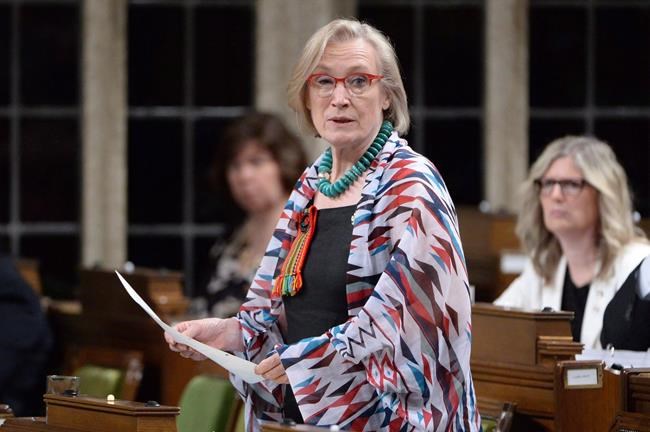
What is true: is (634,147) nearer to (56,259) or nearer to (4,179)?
(56,259)

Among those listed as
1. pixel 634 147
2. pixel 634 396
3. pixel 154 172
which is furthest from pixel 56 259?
pixel 634 396

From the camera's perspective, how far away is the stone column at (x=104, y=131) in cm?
848

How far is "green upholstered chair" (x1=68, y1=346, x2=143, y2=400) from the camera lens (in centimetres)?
640

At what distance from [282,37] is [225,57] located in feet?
1.25

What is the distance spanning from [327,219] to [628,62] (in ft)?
16.8

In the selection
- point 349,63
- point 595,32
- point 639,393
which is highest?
point 595,32

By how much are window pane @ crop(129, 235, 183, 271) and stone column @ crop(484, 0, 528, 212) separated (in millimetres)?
1770

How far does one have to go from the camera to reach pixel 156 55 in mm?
8641

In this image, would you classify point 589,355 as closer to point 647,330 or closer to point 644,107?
point 647,330

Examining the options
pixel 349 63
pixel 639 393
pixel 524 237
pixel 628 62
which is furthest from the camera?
pixel 628 62

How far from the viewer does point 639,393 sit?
405 cm

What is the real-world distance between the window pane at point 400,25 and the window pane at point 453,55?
8 centimetres

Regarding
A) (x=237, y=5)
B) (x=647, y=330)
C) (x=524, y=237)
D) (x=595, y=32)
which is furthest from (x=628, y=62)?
(x=647, y=330)

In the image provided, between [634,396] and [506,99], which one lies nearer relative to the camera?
[634,396]
